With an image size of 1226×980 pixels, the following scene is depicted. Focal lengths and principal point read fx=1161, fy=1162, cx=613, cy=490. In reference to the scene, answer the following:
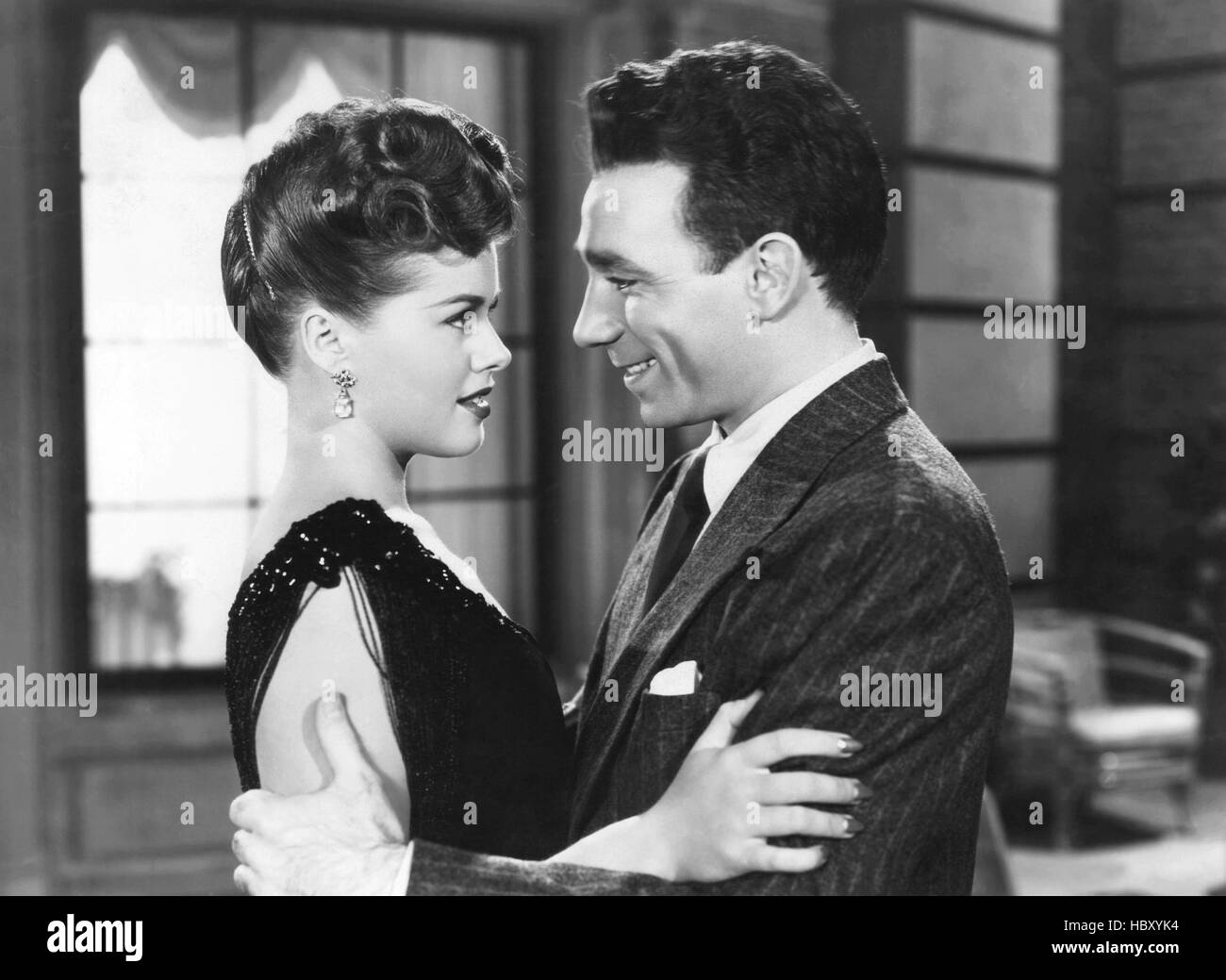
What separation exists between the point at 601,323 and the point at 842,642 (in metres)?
0.52

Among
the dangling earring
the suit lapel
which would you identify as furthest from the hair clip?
the suit lapel

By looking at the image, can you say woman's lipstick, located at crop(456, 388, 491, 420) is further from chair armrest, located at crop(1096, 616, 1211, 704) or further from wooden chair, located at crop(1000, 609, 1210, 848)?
wooden chair, located at crop(1000, 609, 1210, 848)

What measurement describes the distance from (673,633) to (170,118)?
1.36m

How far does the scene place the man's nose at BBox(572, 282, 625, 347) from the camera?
4.83 feet

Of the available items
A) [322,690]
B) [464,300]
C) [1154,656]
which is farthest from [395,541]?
[1154,656]

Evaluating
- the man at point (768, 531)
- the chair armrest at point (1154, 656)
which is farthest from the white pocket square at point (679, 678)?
the chair armrest at point (1154, 656)

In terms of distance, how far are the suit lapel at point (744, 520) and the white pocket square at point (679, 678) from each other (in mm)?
14

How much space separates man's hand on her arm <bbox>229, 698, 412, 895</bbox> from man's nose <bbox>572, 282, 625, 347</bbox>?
1.79ft

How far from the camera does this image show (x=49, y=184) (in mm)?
2129

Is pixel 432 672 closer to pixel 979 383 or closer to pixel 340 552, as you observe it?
pixel 340 552

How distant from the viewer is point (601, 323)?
148cm

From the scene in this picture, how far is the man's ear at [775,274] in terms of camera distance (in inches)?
53.5
